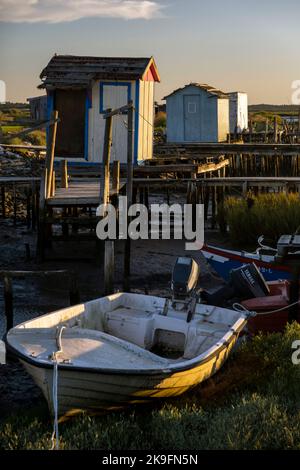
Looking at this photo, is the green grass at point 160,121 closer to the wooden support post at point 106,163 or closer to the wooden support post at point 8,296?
the wooden support post at point 106,163

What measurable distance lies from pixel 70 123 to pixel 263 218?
6.85 m

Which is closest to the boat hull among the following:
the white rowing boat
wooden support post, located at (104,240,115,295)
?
the white rowing boat

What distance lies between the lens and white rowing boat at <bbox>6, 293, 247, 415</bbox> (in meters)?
8.36

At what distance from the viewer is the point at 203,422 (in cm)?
811

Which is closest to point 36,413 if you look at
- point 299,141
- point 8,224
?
point 8,224

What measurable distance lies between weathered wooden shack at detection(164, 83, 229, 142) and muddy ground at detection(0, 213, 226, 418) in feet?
66.0

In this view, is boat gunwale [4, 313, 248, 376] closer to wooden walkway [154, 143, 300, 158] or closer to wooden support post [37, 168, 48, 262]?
wooden support post [37, 168, 48, 262]

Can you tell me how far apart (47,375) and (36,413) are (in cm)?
86

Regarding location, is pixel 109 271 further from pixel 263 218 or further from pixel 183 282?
pixel 263 218

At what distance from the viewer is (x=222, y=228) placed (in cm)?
2095

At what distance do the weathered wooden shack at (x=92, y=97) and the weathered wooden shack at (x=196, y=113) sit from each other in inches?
714


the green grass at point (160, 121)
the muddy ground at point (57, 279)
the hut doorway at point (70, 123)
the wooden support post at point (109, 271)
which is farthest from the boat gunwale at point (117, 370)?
the green grass at point (160, 121)

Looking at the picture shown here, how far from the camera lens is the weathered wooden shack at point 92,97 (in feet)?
70.8
